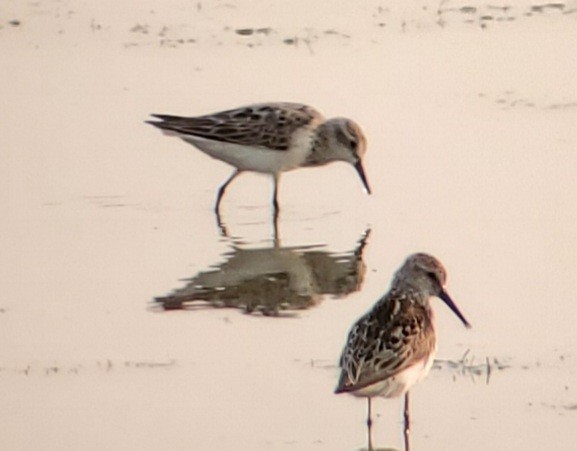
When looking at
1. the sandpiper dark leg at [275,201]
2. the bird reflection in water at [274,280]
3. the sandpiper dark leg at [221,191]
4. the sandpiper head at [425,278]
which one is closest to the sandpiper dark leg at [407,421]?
the sandpiper head at [425,278]

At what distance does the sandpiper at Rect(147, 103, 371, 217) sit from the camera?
1541 cm

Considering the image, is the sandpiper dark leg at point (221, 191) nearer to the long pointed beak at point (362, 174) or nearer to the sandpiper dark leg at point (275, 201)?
the sandpiper dark leg at point (275, 201)

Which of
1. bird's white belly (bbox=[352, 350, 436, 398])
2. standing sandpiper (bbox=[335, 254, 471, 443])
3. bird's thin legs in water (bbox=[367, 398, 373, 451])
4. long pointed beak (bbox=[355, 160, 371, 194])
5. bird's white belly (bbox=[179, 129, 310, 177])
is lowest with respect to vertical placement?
long pointed beak (bbox=[355, 160, 371, 194])

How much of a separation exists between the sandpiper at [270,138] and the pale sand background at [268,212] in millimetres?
304

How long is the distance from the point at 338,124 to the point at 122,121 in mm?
2505

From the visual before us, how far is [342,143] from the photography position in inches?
611

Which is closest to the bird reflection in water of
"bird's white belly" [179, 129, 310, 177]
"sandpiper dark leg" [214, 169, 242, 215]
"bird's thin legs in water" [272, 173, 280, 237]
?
"bird's thin legs in water" [272, 173, 280, 237]

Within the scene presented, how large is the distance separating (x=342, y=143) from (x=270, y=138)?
0.54m

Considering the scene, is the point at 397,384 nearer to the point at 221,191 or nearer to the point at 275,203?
the point at 275,203

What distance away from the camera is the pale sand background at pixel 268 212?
35.0ft

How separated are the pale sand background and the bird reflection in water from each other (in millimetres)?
122

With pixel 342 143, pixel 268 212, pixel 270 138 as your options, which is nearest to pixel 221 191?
pixel 268 212

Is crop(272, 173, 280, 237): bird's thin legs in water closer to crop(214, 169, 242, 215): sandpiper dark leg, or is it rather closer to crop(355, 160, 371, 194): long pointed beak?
crop(214, 169, 242, 215): sandpiper dark leg

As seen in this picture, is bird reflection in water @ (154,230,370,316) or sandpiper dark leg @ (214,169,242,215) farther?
sandpiper dark leg @ (214,169,242,215)
